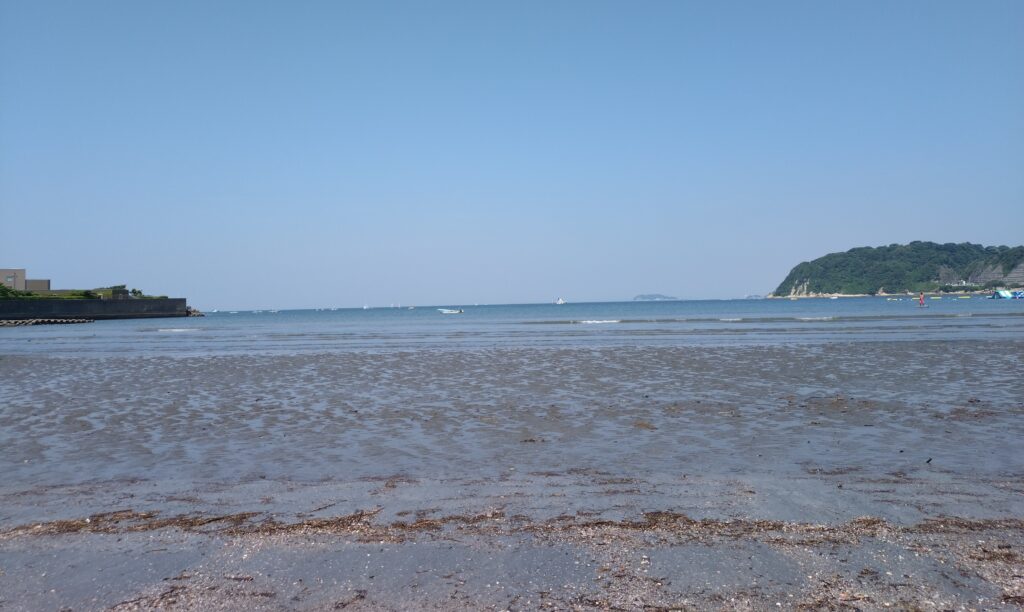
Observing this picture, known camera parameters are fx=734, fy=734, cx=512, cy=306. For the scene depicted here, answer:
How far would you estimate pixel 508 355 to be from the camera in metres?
34.4

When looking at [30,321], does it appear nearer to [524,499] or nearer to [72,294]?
[72,294]

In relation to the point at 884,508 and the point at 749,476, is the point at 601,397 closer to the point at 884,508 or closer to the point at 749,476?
the point at 749,476

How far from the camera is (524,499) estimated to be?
895 cm

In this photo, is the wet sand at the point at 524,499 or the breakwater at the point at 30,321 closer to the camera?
the wet sand at the point at 524,499

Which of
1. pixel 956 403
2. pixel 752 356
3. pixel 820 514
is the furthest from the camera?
pixel 752 356

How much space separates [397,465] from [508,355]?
2323 centimetres

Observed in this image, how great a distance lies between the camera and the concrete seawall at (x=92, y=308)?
353 ft

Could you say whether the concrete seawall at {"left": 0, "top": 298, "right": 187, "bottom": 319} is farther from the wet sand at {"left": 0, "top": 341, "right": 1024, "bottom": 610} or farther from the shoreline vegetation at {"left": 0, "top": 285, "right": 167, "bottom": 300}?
the wet sand at {"left": 0, "top": 341, "right": 1024, "bottom": 610}

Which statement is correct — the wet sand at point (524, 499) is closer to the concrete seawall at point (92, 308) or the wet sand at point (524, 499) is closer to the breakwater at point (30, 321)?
the breakwater at point (30, 321)

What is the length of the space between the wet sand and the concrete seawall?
105 m

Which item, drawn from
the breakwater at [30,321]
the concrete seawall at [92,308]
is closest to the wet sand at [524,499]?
the breakwater at [30,321]

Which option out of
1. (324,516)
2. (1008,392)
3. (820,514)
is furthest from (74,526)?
(1008,392)

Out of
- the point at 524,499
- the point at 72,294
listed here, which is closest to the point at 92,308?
the point at 72,294

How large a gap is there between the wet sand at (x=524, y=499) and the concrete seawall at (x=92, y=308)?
105272 mm
